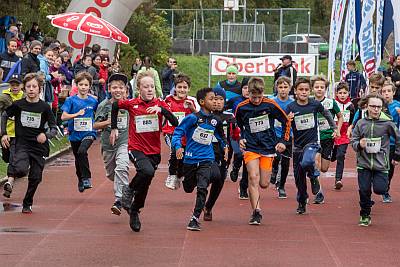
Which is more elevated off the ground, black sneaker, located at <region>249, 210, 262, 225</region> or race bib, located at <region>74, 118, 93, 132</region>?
race bib, located at <region>74, 118, 93, 132</region>

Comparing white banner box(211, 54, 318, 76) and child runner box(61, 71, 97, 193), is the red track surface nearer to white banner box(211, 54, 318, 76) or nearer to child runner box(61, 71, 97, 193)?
child runner box(61, 71, 97, 193)

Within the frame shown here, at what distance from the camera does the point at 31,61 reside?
808 inches

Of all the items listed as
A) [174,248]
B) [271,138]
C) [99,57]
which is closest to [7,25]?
[99,57]

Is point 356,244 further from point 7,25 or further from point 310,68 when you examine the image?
point 310,68

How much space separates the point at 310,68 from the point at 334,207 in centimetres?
2291

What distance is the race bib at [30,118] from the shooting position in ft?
A: 43.4

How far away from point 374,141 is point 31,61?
9.72m

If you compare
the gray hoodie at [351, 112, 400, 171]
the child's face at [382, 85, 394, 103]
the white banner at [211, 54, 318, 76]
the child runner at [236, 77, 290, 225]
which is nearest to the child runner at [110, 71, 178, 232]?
the child runner at [236, 77, 290, 225]

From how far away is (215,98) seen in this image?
12.4 m

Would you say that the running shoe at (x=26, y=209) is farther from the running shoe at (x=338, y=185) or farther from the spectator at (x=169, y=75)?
the spectator at (x=169, y=75)

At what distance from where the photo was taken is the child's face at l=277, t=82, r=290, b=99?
49.8 ft

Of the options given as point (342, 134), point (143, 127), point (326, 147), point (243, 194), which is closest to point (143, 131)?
point (143, 127)

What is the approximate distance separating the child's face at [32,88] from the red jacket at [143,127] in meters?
1.76

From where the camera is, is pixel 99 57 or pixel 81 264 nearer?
pixel 81 264
